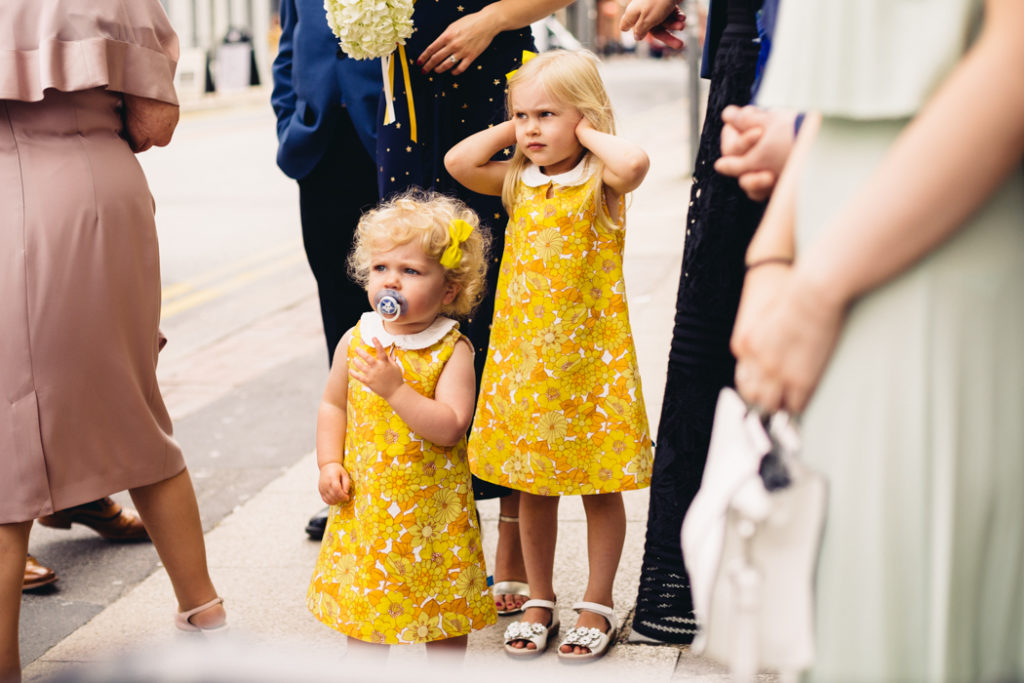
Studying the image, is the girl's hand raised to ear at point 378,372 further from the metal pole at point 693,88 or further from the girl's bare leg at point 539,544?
the metal pole at point 693,88

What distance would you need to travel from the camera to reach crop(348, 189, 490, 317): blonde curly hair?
271 centimetres

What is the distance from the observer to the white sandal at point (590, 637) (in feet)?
9.84

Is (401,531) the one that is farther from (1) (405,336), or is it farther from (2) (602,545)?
(2) (602,545)

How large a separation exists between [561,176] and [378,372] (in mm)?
747

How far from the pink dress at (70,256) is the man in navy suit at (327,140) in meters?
0.63

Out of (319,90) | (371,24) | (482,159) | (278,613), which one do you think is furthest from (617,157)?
(278,613)

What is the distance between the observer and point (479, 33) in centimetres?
320

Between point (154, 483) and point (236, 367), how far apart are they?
3586 mm

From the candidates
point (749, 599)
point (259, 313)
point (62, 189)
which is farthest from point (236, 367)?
point (749, 599)

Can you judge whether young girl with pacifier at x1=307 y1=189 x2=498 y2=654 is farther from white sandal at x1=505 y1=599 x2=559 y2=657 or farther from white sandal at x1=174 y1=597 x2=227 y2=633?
white sandal at x1=174 y1=597 x2=227 y2=633

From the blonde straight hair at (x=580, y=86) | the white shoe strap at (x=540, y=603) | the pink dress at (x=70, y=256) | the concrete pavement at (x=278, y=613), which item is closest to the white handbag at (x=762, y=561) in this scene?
the concrete pavement at (x=278, y=613)

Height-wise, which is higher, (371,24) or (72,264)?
(371,24)

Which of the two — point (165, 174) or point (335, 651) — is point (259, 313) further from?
point (165, 174)

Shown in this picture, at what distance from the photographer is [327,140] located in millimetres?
3666
